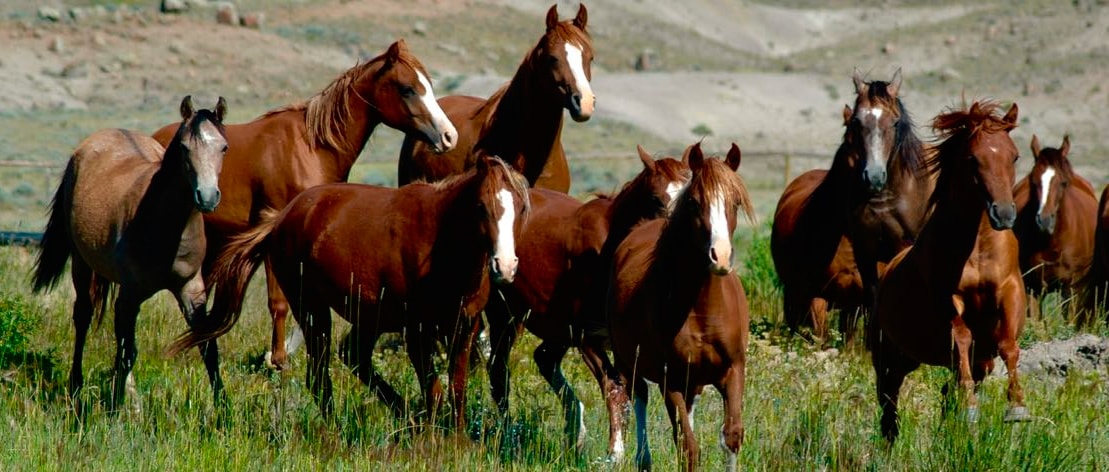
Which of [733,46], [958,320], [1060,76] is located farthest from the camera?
[733,46]

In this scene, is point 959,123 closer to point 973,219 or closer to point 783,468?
point 973,219

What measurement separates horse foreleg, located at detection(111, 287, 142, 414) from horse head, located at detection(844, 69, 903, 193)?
492 cm

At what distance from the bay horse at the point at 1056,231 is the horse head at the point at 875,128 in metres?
1.92

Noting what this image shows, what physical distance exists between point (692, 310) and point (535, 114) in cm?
342

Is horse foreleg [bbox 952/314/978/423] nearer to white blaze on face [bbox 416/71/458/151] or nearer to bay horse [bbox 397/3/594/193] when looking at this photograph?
bay horse [bbox 397/3/594/193]

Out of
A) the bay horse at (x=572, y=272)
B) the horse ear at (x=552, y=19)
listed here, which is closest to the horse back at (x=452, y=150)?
the horse ear at (x=552, y=19)

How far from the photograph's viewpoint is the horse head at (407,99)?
10188 mm

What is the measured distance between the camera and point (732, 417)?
7.10 metres

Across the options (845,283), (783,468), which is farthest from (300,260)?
(845,283)

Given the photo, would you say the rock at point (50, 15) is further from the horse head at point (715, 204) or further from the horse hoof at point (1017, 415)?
the horse hoof at point (1017, 415)

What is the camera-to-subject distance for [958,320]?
7.97m

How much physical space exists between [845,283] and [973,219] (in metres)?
3.67

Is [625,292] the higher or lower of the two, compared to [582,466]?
higher

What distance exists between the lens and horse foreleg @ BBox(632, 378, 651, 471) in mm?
7488
